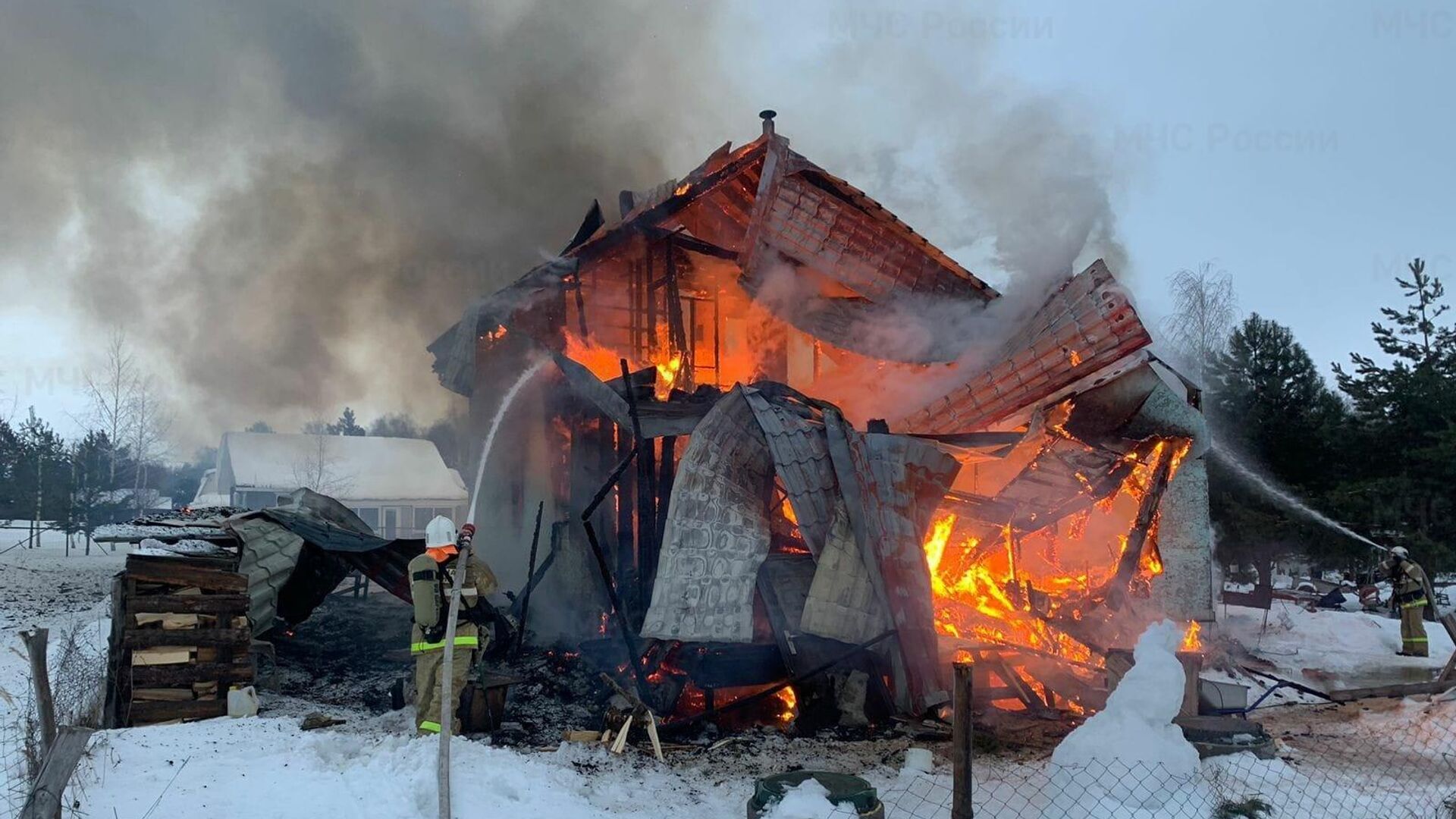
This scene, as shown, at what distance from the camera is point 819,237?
1291cm

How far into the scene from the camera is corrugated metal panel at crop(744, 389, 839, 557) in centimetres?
899

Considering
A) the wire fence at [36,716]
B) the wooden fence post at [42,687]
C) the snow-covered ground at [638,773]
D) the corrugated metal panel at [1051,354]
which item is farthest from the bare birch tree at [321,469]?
the wooden fence post at [42,687]

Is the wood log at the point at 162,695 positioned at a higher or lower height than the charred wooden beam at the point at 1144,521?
lower

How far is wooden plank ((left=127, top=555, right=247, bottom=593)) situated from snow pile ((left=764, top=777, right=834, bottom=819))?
5.96 metres

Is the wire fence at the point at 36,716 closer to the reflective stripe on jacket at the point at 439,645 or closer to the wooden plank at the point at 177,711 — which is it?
the wooden plank at the point at 177,711

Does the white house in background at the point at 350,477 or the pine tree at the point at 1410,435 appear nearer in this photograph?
the pine tree at the point at 1410,435

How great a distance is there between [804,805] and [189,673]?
6115 millimetres

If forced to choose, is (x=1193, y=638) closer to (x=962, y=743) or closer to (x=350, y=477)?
(x=962, y=743)

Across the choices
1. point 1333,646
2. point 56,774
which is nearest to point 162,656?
point 56,774

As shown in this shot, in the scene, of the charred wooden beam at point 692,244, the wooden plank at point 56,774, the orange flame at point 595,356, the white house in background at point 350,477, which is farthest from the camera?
the white house in background at point 350,477

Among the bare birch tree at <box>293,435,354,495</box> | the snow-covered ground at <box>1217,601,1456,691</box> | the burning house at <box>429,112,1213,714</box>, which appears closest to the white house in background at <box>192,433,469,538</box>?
the bare birch tree at <box>293,435,354,495</box>

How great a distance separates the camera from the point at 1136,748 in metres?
5.45

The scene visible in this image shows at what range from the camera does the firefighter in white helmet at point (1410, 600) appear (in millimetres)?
12188

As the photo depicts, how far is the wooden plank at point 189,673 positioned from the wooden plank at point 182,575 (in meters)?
0.70
